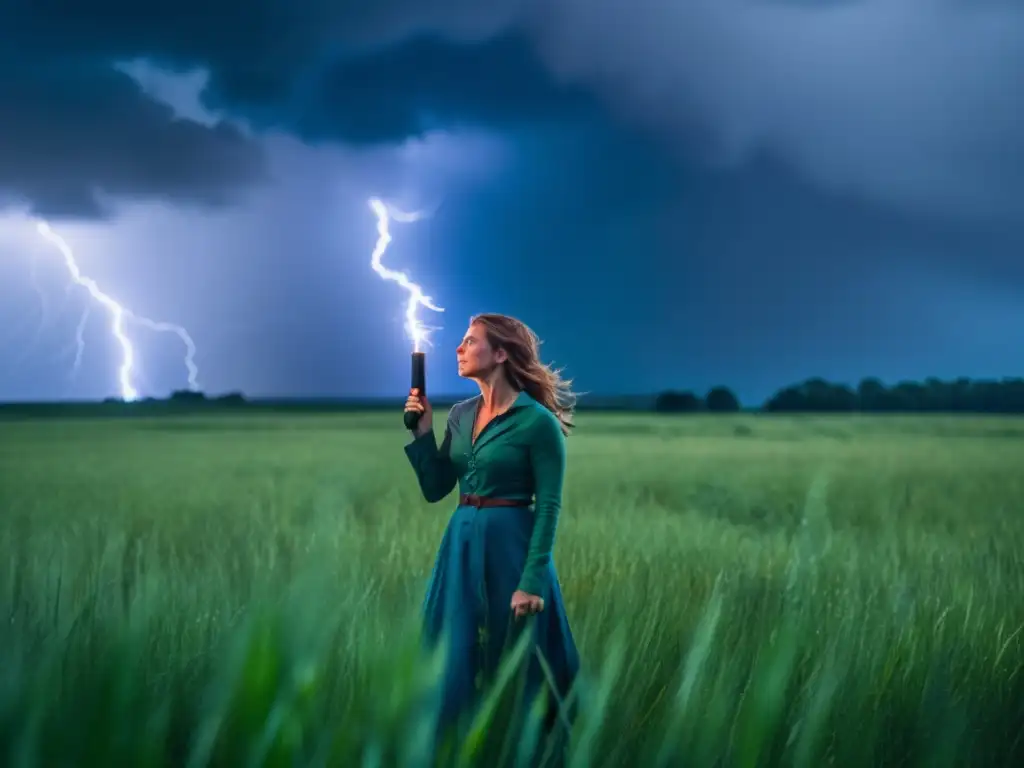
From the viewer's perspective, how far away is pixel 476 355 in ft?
10.1

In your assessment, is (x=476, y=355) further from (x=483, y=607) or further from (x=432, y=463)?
(x=483, y=607)

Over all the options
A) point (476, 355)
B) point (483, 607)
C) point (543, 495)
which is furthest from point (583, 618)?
point (476, 355)

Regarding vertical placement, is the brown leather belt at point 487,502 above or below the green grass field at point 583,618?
above

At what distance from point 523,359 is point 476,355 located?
16 cm

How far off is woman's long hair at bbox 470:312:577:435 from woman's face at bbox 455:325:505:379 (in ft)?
0.06

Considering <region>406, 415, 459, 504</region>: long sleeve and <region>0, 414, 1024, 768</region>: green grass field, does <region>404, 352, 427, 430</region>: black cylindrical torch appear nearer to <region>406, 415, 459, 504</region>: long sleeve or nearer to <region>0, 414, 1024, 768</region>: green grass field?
<region>406, 415, 459, 504</region>: long sleeve

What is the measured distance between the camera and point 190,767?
1.71 metres

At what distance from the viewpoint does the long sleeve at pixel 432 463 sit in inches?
129

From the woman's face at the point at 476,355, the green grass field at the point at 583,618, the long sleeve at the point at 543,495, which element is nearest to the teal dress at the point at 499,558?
the long sleeve at the point at 543,495

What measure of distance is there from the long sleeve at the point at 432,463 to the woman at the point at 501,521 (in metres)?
0.09

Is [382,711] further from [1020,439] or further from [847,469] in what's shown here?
[1020,439]

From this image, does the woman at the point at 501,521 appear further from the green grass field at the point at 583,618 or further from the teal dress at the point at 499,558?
the green grass field at the point at 583,618

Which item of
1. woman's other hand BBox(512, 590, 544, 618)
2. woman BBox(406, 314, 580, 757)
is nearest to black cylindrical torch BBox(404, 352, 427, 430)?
woman BBox(406, 314, 580, 757)

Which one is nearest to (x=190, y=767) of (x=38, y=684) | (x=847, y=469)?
(x=38, y=684)
